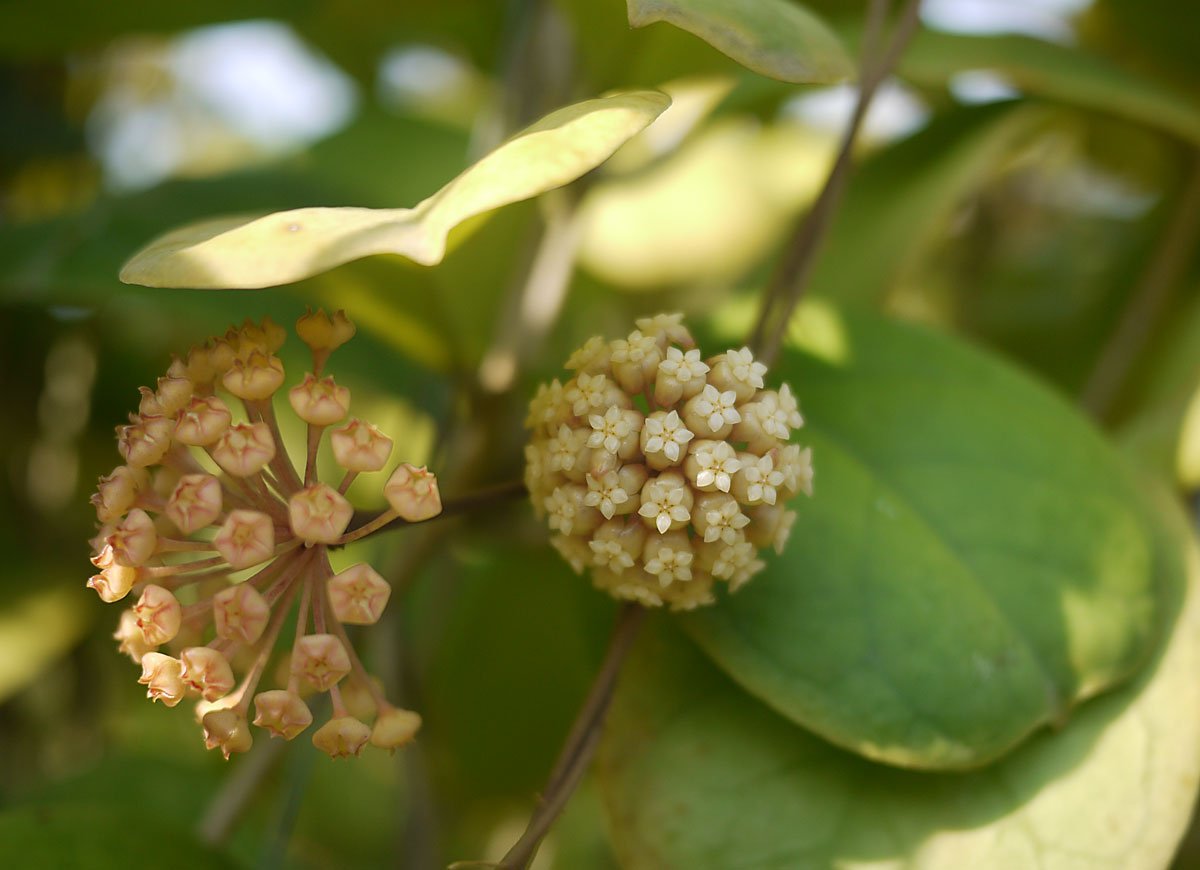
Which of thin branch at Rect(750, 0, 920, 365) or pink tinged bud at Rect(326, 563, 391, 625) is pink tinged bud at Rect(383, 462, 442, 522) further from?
thin branch at Rect(750, 0, 920, 365)

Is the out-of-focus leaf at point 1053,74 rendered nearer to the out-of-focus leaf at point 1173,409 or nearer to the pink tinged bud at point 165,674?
the out-of-focus leaf at point 1173,409

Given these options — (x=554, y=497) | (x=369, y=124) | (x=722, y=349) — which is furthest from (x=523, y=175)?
(x=369, y=124)

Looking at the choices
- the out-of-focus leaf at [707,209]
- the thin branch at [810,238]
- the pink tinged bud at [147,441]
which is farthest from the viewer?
the out-of-focus leaf at [707,209]

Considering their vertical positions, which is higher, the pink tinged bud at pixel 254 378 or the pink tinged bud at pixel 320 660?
the pink tinged bud at pixel 254 378

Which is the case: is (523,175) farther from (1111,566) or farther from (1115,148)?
(1115,148)

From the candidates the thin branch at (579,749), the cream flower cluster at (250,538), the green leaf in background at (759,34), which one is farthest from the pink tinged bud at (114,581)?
the green leaf in background at (759,34)

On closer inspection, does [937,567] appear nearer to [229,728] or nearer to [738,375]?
[738,375]
